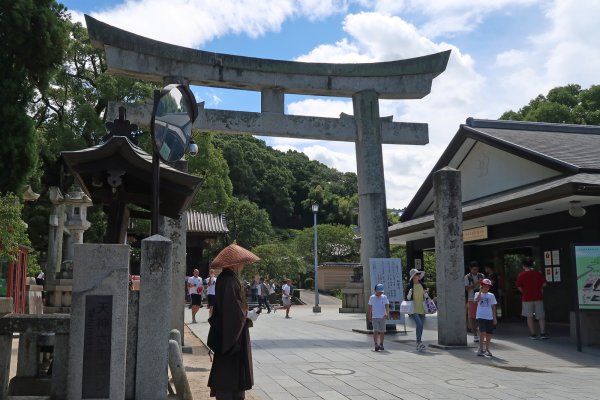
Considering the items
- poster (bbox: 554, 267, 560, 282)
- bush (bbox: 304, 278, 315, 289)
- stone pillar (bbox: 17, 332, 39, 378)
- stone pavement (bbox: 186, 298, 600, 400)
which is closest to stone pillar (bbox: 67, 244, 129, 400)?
stone pillar (bbox: 17, 332, 39, 378)

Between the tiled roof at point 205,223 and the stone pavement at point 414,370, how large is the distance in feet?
80.6

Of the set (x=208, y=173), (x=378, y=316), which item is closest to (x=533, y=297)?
(x=378, y=316)

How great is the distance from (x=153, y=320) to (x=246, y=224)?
39138 millimetres

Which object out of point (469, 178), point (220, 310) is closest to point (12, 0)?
point (220, 310)

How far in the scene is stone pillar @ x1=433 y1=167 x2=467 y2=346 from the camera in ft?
40.0

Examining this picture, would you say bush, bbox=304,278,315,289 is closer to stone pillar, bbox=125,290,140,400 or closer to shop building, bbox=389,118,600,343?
shop building, bbox=389,118,600,343

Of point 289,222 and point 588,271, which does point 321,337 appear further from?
point 289,222

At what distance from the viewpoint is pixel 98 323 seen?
5.85m

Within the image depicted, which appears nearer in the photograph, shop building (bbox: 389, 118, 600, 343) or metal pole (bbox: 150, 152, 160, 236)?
metal pole (bbox: 150, 152, 160, 236)

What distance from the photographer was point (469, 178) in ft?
61.9

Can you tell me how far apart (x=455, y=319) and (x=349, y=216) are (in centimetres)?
5038

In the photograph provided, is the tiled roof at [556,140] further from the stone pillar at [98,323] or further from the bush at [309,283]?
the bush at [309,283]

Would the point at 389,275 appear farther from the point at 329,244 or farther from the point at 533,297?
the point at 329,244

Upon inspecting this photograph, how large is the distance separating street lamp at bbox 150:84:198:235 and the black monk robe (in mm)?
1808
